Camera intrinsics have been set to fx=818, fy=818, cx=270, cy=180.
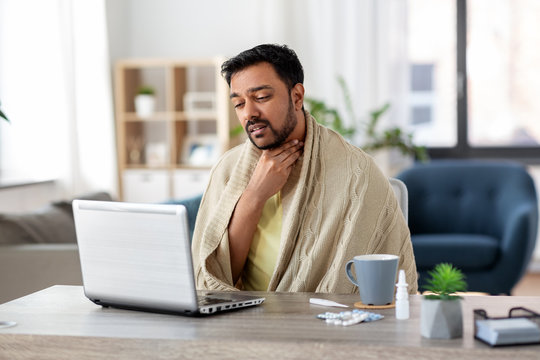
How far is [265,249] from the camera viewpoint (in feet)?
Result: 6.65

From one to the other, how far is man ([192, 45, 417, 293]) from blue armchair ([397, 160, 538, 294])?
253cm

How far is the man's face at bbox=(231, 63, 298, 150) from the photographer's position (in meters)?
1.95

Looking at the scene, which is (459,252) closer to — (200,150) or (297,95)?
(200,150)

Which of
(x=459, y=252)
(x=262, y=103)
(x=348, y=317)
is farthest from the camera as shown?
(x=459, y=252)

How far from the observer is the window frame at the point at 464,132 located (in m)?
6.06

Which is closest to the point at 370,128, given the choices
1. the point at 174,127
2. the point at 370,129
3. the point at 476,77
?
the point at 370,129

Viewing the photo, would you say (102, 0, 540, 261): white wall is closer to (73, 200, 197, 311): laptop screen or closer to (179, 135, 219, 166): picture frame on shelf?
(179, 135, 219, 166): picture frame on shelf

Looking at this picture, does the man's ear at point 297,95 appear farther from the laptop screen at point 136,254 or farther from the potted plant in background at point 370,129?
the potted plant in background at point 370,129

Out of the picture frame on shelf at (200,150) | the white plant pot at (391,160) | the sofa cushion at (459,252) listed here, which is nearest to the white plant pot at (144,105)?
the picture frame on shelf at (200,150)

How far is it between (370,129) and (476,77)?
46.1 inches

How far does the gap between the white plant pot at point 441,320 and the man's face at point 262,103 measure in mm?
787

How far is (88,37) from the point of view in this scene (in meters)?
5.43

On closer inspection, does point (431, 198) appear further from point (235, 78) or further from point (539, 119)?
point (235, 78)

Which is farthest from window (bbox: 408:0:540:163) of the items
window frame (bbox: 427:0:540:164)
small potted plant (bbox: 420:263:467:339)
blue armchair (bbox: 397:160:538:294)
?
small potted plant (bbox: 420:263:467:339)
